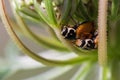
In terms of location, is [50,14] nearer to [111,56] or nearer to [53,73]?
[111,56]

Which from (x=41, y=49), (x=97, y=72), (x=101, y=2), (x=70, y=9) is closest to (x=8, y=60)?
(x=41, y=49)

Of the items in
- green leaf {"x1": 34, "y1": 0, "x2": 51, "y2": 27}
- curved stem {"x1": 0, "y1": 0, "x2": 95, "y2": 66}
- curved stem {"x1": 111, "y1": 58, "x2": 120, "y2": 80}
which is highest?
green leaf {"x1": 34, "y1": 0, "x2": 51, "y2": 27}

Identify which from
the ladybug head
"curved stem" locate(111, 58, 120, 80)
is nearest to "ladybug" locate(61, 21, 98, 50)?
the ladybug head

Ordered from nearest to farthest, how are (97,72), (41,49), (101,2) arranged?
(101,2) < (97,72) < (41,49)

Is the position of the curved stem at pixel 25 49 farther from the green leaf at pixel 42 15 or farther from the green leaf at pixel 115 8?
A: the green leaf at pixel 115 8

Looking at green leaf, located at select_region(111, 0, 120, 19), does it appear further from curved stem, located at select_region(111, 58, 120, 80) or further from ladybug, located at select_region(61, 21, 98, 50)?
curved stem, located at select_region(111, 58, 120, 80)

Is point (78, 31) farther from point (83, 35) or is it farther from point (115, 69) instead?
point (115, 69)

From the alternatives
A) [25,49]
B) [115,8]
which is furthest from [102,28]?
[25,49]

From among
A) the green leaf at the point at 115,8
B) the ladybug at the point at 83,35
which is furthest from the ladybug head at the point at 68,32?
the green leaf at the point at 115,8
